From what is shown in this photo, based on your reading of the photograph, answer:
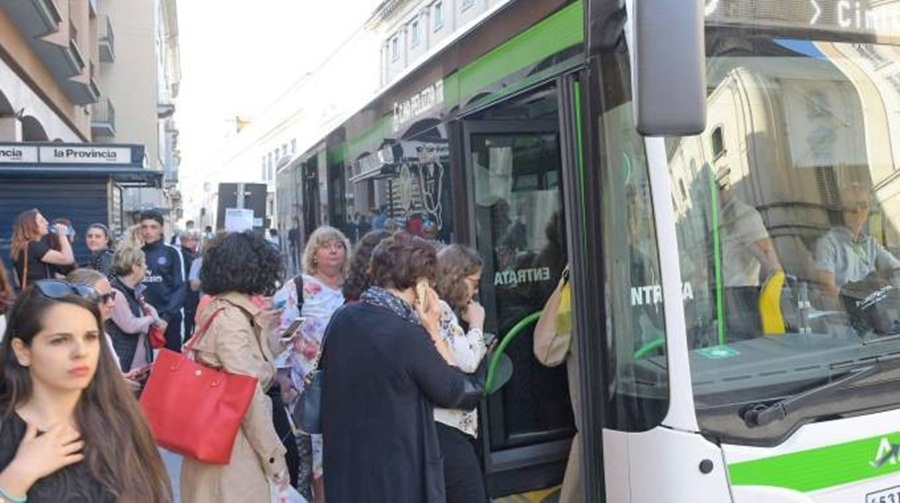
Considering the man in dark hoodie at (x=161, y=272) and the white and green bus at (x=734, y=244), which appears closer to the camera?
the white and green bus at (x=734, y=244)

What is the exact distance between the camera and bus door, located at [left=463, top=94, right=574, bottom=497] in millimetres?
3982

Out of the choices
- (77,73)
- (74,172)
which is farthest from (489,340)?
(77,73)

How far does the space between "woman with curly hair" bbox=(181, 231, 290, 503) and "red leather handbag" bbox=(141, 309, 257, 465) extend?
3.0 inches

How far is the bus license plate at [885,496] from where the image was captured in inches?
98.7

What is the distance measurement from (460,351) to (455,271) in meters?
0.38

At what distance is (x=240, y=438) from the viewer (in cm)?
335

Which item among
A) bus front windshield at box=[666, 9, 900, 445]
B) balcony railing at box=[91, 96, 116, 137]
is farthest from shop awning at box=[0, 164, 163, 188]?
balcony railing at box=[91, 96, 116, 137]

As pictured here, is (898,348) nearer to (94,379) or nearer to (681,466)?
(681,466)

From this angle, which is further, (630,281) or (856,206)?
(856,206)

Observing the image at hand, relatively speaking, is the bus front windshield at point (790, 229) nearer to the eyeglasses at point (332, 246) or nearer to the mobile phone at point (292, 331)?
the mobile phone at point (292, 331)

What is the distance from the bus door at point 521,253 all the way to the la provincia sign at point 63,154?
9.12m

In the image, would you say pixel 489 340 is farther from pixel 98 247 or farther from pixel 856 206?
pixel 98 247

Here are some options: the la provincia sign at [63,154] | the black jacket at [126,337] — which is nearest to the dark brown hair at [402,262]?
the black jacket at [126,337]

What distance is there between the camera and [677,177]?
2.55 meters
